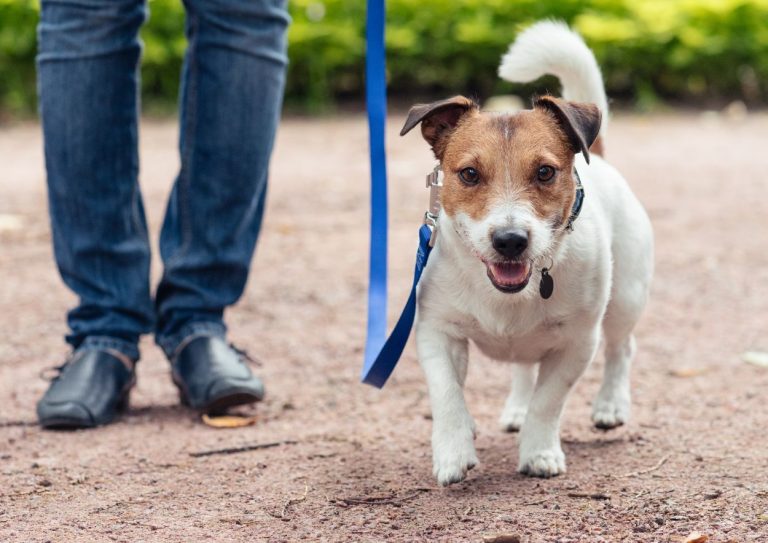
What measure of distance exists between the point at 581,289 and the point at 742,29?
27.4 ft

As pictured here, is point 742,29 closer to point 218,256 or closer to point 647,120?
point 647,120

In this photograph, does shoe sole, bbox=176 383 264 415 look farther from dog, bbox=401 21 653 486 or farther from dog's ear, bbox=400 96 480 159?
dog's ear, bbox=400 96 480 159

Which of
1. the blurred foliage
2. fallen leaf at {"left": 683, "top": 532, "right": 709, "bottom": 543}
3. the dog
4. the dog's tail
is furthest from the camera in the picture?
the blurred foliage

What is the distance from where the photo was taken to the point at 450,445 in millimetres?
2971

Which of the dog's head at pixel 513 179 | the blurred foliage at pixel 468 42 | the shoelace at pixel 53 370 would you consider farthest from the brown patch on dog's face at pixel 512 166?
the blurred foliage at pixel 468 42

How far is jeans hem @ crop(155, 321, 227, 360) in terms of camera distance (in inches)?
149

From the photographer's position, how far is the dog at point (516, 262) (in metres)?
2.88

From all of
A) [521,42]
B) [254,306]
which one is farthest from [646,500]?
[254,306]

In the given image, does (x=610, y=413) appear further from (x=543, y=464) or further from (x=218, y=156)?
(x=218, y=156)

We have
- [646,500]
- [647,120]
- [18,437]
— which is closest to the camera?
[646,500]

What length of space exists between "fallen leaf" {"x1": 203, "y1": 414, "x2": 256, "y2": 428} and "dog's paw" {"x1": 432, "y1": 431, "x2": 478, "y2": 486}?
0.88 metres

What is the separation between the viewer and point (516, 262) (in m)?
2.83

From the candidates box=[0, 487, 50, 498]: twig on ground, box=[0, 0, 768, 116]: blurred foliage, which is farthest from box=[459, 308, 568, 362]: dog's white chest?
box=[0, 0, 768, 116]: blurred foliage

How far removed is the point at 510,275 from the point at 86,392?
146cm
